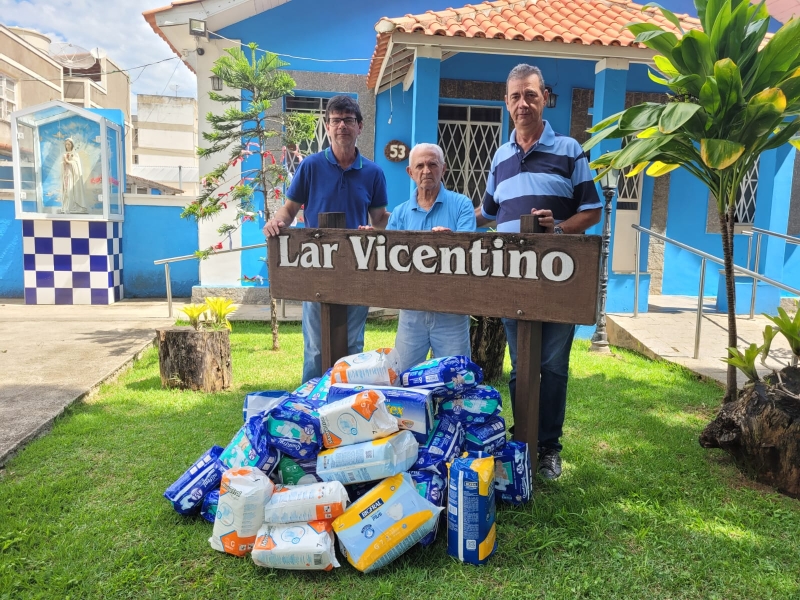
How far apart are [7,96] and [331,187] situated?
1934 centimetres

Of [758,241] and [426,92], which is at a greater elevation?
[426,92]

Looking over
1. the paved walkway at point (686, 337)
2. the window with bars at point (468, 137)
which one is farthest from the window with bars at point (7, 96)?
the paved walkway at point (686, 337)

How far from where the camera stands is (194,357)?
447 cm

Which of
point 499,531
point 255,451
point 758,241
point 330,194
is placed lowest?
point 499,531

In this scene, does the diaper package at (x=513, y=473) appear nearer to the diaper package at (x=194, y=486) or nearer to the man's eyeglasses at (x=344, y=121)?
the diaper package at (x=194, y=486)

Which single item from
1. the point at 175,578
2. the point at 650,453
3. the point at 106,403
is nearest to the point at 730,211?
the point at 650,453

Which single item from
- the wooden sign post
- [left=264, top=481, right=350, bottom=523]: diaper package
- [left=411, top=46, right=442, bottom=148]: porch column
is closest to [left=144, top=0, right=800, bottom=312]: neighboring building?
[left=411, top=46, right=442, bottom=148]: porch column

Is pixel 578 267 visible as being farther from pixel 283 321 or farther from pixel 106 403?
pixel 283 321

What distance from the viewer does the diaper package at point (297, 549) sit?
2.09 metres

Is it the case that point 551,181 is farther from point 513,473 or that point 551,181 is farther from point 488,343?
point 488,343

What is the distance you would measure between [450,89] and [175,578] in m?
7.25

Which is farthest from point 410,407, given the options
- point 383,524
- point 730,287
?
point 730,287

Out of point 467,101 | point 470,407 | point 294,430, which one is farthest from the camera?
point 467,101

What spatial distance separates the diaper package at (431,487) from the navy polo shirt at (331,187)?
59.1 inches
